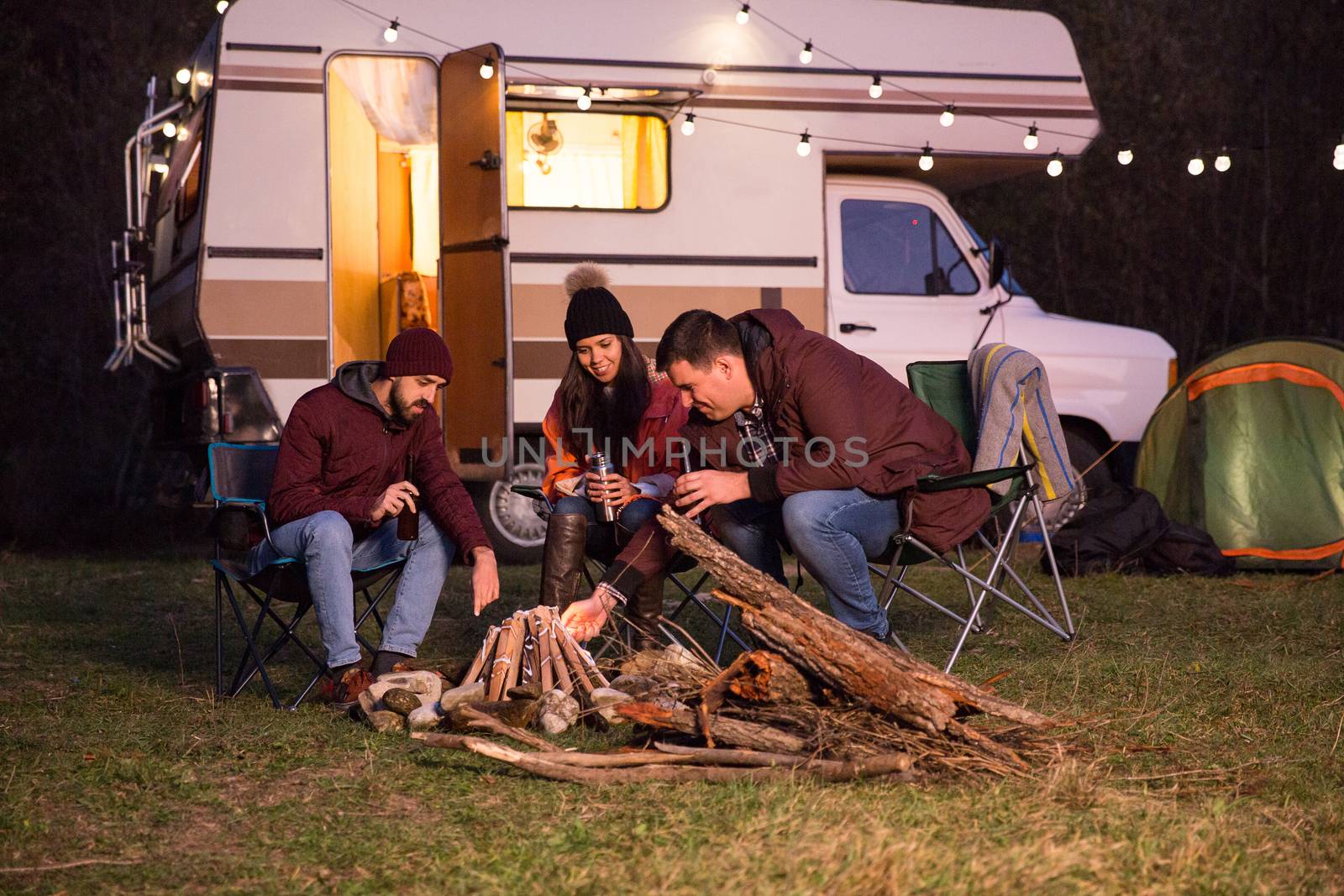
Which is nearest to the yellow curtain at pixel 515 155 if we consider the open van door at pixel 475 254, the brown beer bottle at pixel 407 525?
the open van door at pixel 475 254

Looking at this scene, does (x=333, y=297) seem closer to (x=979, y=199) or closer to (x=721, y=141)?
(x=721, y=141)

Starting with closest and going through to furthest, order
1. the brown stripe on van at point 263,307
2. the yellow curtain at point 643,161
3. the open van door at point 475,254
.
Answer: the open van door at point 475,254 < the brown stripe on van at point 263,307 < the yellow curtain at point 643,161

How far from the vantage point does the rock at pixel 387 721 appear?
3.09 meters

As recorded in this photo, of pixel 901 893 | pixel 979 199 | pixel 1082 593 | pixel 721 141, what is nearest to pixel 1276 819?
pixel 901 893

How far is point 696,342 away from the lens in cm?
326

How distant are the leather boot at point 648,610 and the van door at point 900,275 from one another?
112 inches

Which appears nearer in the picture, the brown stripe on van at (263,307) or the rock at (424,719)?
the rock at (424,719)

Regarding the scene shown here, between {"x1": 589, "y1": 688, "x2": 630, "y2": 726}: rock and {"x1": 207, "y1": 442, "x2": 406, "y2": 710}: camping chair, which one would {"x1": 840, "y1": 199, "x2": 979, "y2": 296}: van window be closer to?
{"x1": 207, "y1": 442, "x2": 406, "y2": 710}: camping chair

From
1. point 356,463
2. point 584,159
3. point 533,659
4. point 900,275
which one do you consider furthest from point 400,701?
point 900,275

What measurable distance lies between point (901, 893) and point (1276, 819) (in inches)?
32.4

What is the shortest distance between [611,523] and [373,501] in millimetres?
626

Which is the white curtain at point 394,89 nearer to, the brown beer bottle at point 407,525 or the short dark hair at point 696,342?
the brown beer bottle at point 407,525

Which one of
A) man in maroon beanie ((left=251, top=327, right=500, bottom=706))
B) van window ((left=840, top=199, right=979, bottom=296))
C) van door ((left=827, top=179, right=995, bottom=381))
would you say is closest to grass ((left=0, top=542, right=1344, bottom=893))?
man in maroon beanie ((left=251, top=327, right=500, bottom=706))

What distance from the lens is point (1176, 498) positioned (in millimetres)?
6336
